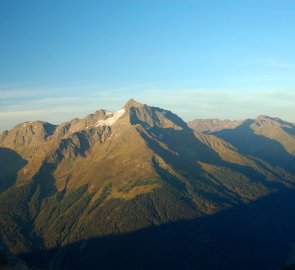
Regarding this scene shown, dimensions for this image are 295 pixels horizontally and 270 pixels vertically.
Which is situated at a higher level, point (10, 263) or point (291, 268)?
point (10, 263)

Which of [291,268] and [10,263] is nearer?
[10,263]
